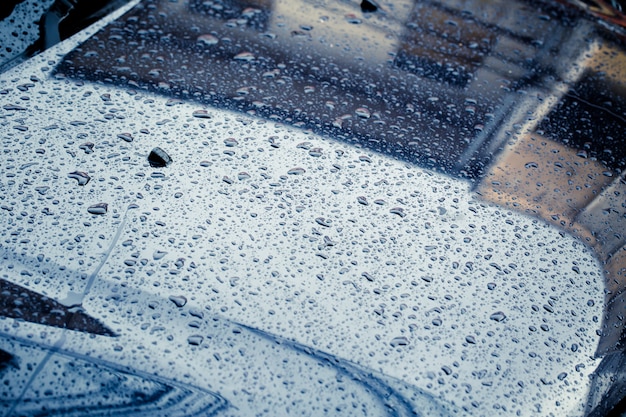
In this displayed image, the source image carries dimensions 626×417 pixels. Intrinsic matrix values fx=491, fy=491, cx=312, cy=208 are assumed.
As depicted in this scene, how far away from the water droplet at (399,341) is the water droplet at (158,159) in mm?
671

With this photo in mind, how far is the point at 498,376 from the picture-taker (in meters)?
0.96

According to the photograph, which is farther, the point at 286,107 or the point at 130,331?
the point at 286,107

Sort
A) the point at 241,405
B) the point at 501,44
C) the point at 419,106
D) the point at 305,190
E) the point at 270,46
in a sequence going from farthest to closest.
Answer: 1. the point at 501,44
2. the point at 270,46
3. the point at 419,106
4. the point at 305,190
5. the point at 241,405

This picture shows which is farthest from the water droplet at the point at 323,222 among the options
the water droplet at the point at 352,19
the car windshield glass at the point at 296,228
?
the water droplet at the point at 352,19

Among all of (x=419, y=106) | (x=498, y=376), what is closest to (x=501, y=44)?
(x=419, y=106)

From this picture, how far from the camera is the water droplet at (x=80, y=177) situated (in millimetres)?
1135

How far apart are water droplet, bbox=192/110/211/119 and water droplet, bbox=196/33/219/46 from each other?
34 cm

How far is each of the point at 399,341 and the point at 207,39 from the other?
112 cm

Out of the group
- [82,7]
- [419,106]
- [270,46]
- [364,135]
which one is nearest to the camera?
[364,135]

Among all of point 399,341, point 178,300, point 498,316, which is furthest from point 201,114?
point 498,316

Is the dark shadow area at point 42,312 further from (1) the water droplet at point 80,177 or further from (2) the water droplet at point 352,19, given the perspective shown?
(2) the water droplet at point 352,19

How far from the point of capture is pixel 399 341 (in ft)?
3.19

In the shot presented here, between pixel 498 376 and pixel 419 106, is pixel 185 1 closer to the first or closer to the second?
pixel 419 106

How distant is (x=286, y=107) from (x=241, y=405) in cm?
81
